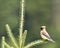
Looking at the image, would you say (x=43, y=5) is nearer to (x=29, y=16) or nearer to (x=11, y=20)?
(x=29, y=16)

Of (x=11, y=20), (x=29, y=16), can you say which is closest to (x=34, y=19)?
(x=29, y=16)

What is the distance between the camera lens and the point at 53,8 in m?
31.8

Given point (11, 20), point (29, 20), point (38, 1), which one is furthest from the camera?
point (38, 1)

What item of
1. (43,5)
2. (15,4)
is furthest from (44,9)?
(15,4)

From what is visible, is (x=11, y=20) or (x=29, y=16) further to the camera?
(x=29, y=16)

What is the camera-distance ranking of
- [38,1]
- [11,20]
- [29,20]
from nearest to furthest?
1. [11,20]
2. [29,20]
3. [38,1]

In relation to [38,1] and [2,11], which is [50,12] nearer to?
[38,1]

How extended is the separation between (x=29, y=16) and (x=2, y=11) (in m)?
3.50

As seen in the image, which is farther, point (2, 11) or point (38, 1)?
point (38, 1)

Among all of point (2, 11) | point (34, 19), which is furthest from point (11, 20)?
point (34, 19)

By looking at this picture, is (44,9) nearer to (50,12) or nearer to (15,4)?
(50,12)

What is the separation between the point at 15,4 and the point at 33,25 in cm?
168

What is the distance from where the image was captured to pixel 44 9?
103 ft

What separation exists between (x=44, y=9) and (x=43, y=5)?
519 mm
